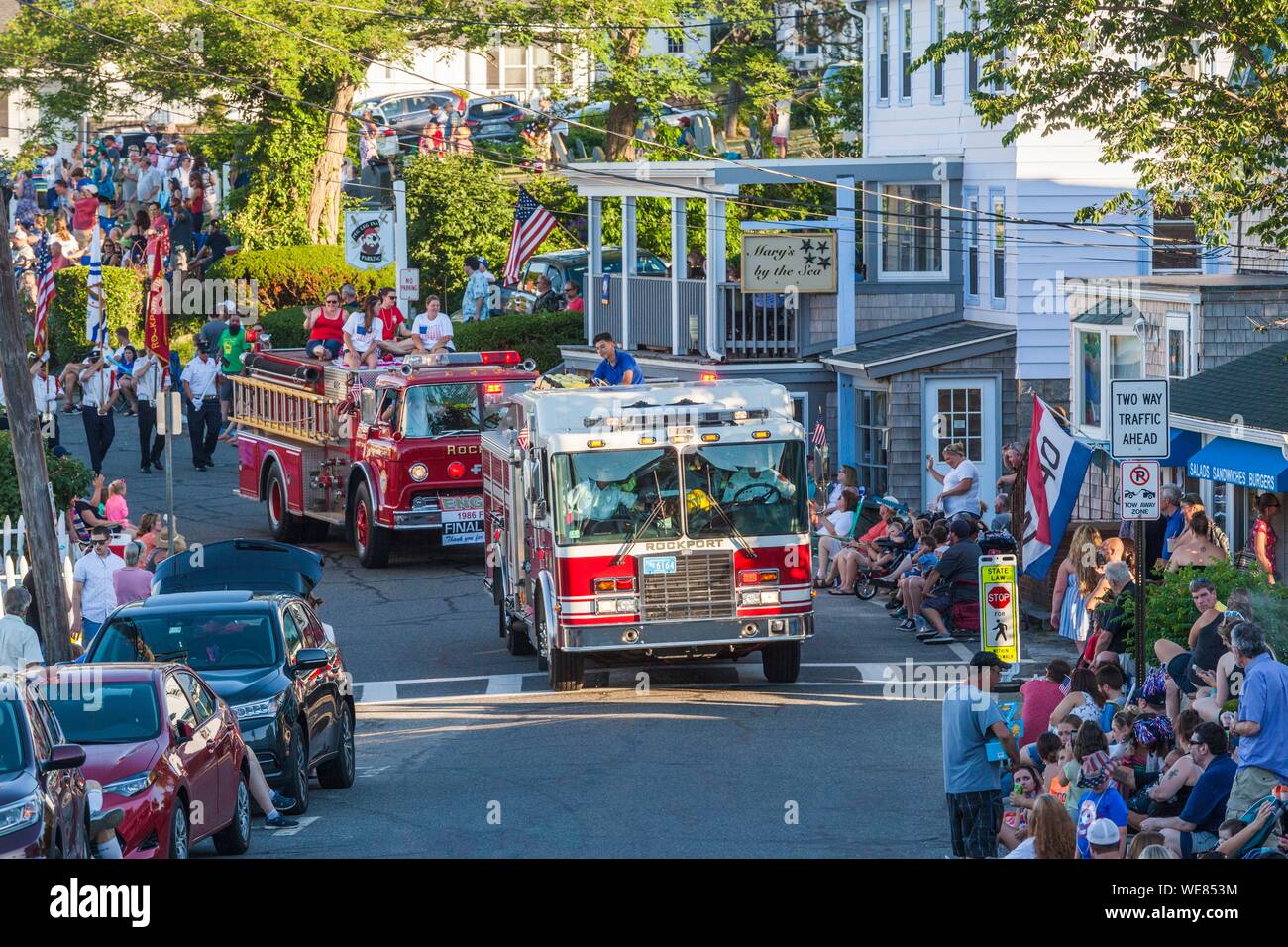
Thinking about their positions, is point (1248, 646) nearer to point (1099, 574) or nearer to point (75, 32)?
point (1099, 574)

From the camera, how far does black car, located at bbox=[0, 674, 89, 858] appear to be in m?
9.62

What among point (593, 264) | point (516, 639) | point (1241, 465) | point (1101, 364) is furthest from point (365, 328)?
point (1241, 465)

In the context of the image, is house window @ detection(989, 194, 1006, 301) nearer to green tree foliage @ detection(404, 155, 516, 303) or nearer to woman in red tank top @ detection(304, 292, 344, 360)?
woman in red tank top @ detection(304, 292, 344, 360)

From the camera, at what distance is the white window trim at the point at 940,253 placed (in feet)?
108

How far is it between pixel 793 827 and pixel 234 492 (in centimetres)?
2152

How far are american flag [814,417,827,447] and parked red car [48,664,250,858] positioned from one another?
1901cm

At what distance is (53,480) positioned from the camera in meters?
25.0

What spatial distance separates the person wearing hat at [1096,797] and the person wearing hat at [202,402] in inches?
953

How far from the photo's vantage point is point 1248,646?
38.8 feet

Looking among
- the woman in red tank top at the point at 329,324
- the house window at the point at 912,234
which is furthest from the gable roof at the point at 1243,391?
the woman in red tank top at the point at 329,324

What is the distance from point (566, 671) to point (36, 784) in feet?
31.9

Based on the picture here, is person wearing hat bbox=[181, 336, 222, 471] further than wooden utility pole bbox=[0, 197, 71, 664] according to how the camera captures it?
Yes

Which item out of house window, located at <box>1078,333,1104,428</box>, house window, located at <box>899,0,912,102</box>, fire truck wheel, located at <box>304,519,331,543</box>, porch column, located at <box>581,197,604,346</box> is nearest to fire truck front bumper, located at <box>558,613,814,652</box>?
house window, located at <box>1078,333,1104,428</box>
